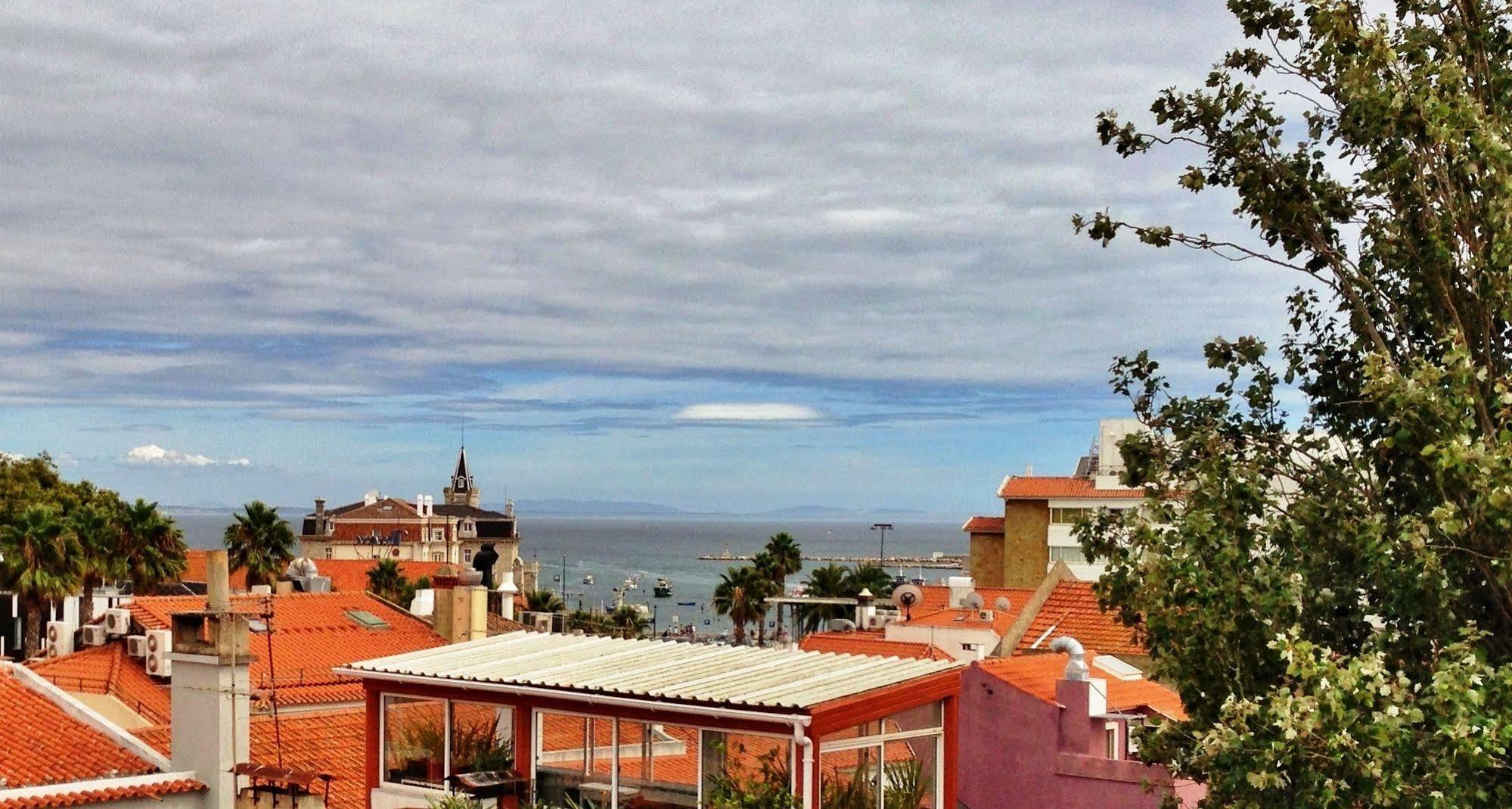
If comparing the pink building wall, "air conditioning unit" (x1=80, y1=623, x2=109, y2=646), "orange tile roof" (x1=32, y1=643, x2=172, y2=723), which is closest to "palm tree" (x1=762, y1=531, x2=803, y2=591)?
"air conditioning unit" (x1=80, y1=623, x2=109, y2=646)

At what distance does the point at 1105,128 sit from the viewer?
15.8 meters

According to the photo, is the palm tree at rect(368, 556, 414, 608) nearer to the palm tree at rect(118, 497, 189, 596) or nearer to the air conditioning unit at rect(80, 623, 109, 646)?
the palm tree at rect(118, 497, 189, 596)

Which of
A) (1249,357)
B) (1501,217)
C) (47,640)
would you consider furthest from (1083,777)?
(47,640)

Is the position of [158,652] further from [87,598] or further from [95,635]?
[87,598]

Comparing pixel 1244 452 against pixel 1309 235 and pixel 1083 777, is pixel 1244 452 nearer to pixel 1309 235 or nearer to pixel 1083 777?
pixel 1309 235

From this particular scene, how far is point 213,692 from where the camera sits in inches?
829

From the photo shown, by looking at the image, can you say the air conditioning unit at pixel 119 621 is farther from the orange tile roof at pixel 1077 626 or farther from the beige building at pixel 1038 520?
the beige building at pixel 1038 520

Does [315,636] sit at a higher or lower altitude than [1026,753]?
higher

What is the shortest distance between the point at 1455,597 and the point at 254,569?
213 feet

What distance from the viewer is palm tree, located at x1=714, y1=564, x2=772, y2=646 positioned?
275ft

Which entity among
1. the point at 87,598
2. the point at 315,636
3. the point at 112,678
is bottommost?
the point at 87,598

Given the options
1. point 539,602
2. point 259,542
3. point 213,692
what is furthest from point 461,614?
point 539,602

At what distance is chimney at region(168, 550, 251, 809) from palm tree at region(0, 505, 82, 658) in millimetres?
35406

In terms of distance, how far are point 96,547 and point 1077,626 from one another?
123 ft
